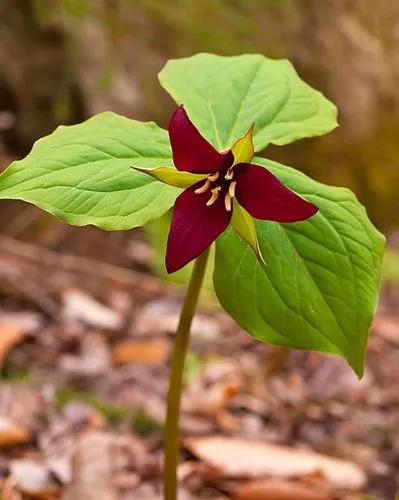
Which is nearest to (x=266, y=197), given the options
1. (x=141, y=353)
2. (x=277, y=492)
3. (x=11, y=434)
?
(x=277, y=492)

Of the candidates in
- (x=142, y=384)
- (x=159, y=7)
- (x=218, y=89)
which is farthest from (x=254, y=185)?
(x=159, y=7)

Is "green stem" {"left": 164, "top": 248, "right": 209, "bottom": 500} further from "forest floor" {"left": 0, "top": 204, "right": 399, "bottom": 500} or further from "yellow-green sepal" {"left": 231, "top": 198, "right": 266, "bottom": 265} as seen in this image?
"forest floor" {"left": 0, "top": 204, "right": 399, "bottom": 500}

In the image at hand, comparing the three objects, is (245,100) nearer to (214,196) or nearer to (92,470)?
(214,196)

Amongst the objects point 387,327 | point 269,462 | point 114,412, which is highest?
point 387,327

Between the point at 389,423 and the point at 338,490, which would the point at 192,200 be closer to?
the point at 338,490

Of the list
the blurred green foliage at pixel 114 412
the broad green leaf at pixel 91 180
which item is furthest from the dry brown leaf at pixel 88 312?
the broad green leaf at pixel 91 180

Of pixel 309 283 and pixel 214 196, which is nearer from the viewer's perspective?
pixel 214 196

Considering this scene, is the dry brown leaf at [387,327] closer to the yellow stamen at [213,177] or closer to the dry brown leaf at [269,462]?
the dry brown leaf at [269,462]
